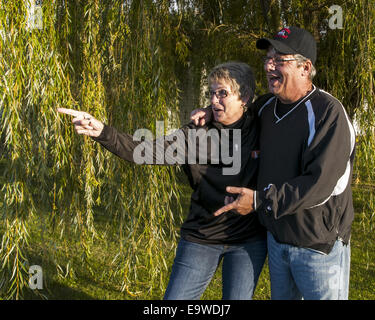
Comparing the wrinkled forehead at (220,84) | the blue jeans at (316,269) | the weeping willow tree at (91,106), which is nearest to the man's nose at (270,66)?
the wrinkled forehead at (220,84)

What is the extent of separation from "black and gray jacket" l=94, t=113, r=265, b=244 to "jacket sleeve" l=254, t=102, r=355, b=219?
369mm

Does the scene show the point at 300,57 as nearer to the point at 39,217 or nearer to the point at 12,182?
the point at 12,182

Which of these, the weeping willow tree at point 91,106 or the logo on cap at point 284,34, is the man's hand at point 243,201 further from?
the weeping willow tree at point 91,106

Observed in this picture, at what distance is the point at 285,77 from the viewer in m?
1.98

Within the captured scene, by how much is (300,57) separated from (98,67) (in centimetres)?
203

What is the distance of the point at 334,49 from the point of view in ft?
14.9

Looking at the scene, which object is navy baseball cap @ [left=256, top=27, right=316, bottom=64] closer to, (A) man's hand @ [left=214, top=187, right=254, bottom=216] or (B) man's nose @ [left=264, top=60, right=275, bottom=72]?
(B) man's nose @ [left=264, top=60, right=275, bottom=72]

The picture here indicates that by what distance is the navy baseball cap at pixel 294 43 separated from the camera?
197cm

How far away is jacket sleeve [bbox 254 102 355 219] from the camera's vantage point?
1.73 metres

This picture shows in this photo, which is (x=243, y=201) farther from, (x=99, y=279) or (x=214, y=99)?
(x=99, y=279)

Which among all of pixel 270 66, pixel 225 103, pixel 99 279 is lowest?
pixel 99 279

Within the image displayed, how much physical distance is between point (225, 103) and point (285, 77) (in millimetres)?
331

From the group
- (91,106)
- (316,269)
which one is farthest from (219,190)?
(91,106)

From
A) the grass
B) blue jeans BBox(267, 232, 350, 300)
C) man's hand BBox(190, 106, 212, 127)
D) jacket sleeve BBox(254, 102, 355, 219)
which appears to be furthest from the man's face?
the grass
